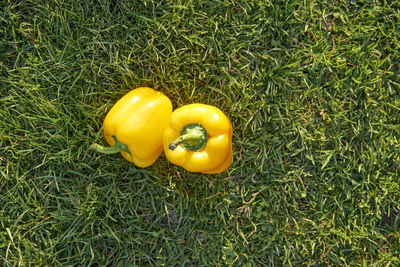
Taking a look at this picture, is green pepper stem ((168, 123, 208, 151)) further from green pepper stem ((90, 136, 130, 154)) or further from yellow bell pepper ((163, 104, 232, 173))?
green pepper stem ((90, 136, 130, 154))

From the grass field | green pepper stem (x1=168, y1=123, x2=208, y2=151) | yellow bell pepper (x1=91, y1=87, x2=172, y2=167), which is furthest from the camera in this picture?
the grass field

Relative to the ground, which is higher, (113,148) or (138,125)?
(138,125)

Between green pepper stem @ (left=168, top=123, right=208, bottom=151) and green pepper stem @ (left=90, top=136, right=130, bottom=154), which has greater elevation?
green pepper stem @ (left=168, top=123, right=208, bottom=151)

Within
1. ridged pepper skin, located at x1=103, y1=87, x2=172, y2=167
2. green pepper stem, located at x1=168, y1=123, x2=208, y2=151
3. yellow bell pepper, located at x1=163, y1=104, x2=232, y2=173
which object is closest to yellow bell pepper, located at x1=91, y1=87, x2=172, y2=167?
ridged pepper skin, located at x1=103, y1=87, x2=172, y2=167

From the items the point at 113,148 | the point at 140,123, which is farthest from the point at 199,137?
the point at 113,148

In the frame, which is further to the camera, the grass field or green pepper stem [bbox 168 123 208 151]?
the grass field

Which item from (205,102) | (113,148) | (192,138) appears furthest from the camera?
(205,102)

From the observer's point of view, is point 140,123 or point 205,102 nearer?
point 140,123

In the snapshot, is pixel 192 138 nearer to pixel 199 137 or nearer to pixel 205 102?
pixel 199 137

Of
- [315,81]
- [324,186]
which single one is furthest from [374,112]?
[324,186]
